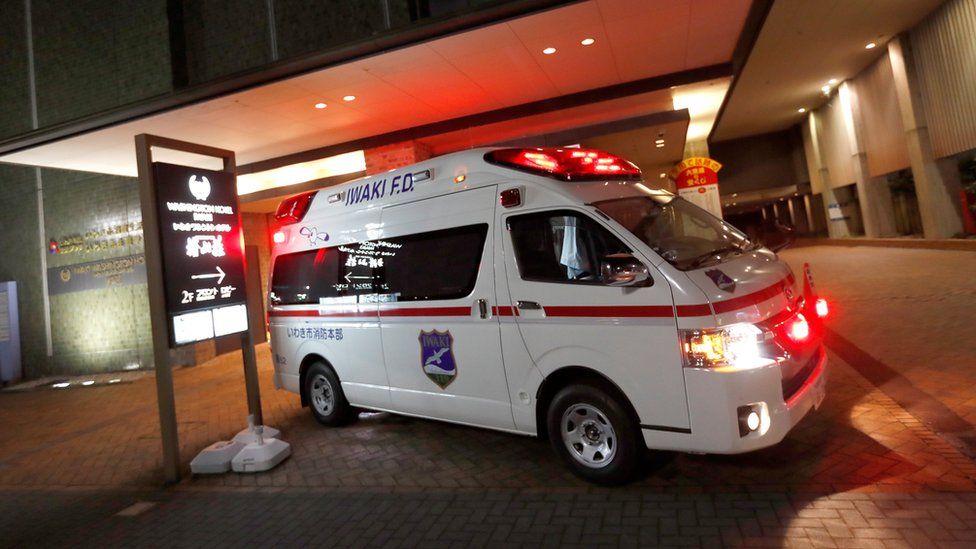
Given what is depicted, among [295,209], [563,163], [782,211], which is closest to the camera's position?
[563,163]

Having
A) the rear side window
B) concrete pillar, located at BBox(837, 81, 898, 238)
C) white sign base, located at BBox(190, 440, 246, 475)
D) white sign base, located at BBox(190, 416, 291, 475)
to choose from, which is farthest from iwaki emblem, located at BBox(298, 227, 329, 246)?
concrete pillar, located at BBox(837, 81, 898, 238)

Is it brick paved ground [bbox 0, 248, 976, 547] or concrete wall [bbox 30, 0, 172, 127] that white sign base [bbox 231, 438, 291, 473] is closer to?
brick paved ground [bbox 0, 248, 976, 547]

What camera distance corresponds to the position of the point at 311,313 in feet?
21.9

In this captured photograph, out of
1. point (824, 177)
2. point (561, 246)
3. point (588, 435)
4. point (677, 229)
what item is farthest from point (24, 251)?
point (824, 177)

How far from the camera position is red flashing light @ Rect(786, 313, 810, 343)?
160 inches

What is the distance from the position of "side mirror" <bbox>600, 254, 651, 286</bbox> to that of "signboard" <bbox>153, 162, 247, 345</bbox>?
434cm

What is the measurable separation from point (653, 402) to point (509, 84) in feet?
23.8

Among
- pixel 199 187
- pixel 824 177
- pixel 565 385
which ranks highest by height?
pixel 824 177

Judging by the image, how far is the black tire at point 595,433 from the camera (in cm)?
403

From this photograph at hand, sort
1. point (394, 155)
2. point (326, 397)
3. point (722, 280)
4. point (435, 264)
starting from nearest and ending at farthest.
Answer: point (722, 280) < point (435, 264) < point (326, 397) < point (394, 155)

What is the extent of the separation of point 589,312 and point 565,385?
641mm

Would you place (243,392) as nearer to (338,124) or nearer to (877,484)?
(338,124)

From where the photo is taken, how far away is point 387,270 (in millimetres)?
5742

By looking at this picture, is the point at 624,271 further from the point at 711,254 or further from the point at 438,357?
the point at 438,357
